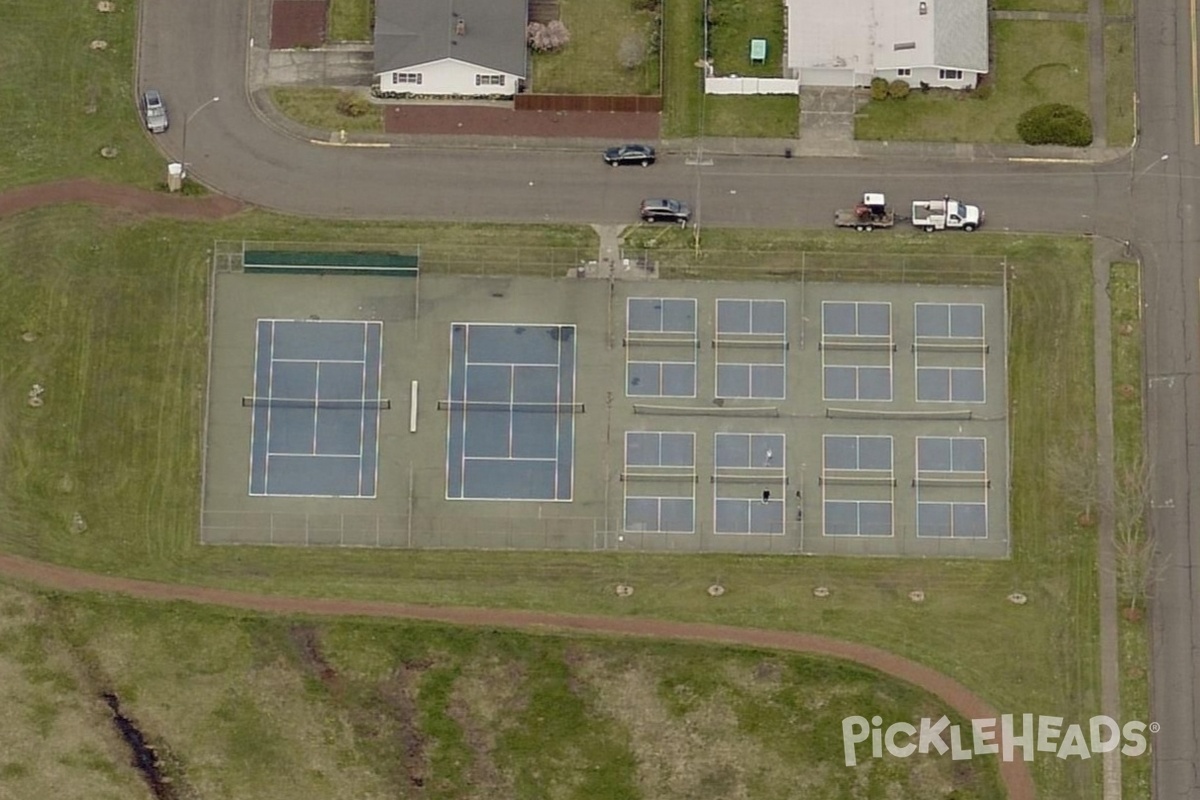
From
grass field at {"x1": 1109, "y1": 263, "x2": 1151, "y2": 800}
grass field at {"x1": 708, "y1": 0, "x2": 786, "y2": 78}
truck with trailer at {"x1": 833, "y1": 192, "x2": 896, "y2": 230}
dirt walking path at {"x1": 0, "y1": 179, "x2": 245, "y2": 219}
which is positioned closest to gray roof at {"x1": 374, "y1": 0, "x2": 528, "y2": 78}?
dirt walking path at {"x1": 0, "y1": 179, "x2": 245, "y2": 219}

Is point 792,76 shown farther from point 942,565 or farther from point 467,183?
point 942,565

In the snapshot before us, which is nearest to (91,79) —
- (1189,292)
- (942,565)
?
(942,565)

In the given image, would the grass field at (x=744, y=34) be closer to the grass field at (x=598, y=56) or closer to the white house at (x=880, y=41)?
the white house at (x=880, y=41)

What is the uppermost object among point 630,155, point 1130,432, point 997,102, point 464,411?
point 997,102

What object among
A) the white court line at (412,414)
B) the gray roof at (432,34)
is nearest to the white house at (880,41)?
the gray roof at (432,34)

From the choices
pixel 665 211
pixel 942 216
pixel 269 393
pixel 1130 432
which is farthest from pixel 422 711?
pixel 1130 432

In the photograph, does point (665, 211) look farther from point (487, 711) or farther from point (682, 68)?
point (487, 711)
